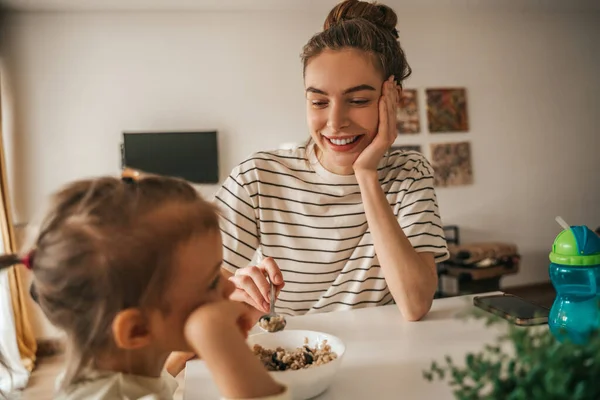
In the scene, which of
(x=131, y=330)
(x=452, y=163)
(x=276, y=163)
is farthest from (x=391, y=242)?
(x=452, y=163)

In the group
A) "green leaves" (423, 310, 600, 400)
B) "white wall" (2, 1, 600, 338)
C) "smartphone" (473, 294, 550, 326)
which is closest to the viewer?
"green leaves" (423, 310, 600, 400)

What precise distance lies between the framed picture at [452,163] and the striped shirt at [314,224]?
130 inches

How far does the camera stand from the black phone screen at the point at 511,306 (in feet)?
3.23

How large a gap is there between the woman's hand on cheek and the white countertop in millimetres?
347

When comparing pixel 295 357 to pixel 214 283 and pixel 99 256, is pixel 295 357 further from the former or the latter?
pixel 99 256

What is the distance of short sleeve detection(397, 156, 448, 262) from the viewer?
4.00 ft

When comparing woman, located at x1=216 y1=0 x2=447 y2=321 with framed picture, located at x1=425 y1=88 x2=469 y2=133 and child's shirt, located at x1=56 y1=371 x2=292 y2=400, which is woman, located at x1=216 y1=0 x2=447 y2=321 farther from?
framed picture, located at x1=425 y1=88 x2=469 y2=133

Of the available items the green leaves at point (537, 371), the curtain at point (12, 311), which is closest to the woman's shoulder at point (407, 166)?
the green leaves at point (537, 371)

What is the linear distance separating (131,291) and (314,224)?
30.5 inches

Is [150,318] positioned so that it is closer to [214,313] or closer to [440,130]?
[214,313]

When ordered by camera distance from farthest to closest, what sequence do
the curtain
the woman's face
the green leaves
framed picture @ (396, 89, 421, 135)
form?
framed picture @ (396, 89, 421, 135)
the curtain
the woman's face
the green leaves

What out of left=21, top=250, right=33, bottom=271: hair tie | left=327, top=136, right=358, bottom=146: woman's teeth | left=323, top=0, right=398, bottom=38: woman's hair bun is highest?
left=323, top=0, right=398, bottom=38: woman's hair bun

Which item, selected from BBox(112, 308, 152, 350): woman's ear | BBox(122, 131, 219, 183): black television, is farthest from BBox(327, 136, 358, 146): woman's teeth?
BBox(122, 131, 219, 183): black television

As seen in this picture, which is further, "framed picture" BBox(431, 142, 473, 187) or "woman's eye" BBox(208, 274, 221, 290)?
"framed picture" BBox(431, 142, 473, 187)
